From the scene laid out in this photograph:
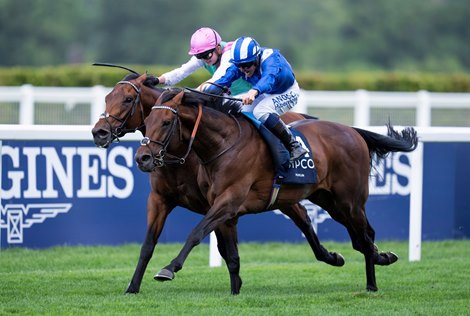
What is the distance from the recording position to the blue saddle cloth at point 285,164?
7.44 metres

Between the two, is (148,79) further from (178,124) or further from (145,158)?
(145,158)

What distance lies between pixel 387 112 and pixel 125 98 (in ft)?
32.1

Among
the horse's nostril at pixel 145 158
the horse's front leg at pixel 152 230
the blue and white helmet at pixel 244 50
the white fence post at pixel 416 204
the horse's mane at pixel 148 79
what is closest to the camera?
the horse's nostril at pixel 145 158

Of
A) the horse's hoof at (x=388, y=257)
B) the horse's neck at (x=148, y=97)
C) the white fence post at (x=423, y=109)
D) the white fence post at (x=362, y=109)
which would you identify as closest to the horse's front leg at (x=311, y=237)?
the horse's hoof at (x=388, y=257)

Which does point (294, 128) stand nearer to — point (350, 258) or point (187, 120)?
point (187, 120)

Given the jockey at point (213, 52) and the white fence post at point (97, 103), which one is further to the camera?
the white fence post at point (97, 103)

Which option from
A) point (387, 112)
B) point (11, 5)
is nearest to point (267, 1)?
point (11, 5)

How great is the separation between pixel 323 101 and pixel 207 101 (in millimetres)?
8387

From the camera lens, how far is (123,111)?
776 cm

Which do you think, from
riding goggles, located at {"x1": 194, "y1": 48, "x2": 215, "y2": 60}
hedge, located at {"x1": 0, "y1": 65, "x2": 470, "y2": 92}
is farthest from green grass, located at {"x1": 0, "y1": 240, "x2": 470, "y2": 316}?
hedge, located at {"x1": 0, "y1": 65, "x2": 470, "y2": 92}

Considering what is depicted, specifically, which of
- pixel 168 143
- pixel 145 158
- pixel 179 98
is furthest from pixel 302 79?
pixel 145 158

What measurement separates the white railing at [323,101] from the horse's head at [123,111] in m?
6.80

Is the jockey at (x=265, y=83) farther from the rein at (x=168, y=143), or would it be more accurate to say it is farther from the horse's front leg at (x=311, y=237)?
the horse's front leg at (x=311, y=237)

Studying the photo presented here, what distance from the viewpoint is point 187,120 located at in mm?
7168
